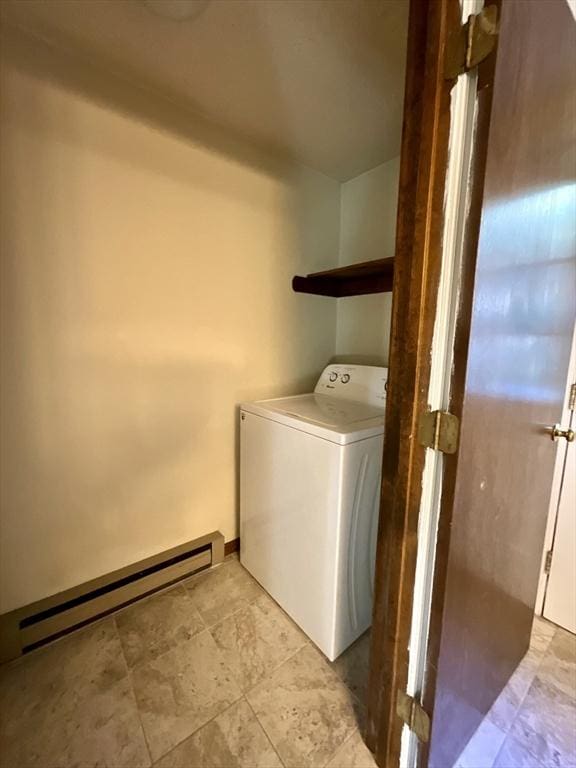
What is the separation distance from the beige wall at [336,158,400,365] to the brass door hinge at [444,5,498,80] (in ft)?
3.97

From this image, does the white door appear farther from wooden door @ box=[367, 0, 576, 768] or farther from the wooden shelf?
the wooden shelf

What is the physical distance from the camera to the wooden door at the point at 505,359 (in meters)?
0.66

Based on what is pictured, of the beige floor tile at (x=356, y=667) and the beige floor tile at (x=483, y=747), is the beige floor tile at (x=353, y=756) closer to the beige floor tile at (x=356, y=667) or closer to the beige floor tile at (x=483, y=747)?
the beige floor tile at (x=356, y=667)

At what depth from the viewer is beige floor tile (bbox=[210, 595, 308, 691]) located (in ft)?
4.00

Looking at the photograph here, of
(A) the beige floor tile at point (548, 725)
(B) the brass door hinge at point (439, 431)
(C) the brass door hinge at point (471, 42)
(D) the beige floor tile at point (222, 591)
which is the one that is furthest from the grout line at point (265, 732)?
(C) the brass door hinge at point (471, 42)

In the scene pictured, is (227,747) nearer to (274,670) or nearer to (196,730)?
(196,730)

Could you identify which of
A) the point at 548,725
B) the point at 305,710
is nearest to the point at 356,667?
the point at 305,710

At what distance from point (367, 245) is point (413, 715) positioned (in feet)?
6.68

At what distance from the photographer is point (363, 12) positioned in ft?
3.34

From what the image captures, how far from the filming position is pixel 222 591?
1592 millimetres

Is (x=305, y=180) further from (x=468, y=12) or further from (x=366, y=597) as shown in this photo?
(x=366, y=597)

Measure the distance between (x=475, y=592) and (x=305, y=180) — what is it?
6.76ft

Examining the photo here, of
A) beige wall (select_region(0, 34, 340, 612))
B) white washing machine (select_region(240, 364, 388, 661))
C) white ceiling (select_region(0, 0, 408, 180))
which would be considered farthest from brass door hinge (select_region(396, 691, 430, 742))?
white ceiling (select_region(0, 0, 408, 180))

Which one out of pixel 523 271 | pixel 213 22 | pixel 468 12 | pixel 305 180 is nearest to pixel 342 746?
pixel 523 271
